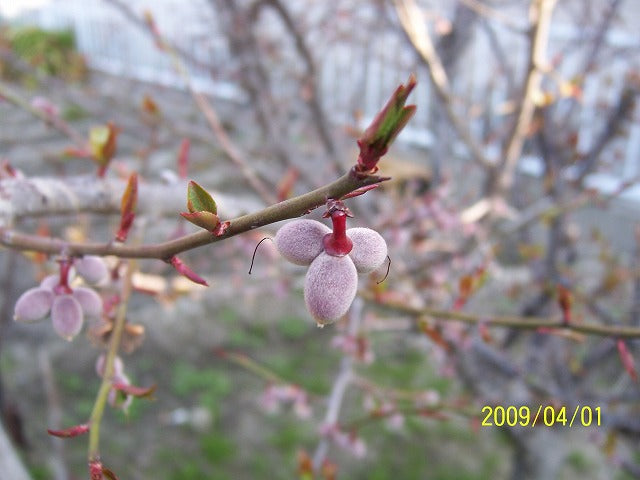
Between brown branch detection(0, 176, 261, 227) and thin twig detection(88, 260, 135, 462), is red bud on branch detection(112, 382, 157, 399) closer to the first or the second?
thin twig detection(88, 260, 135, 462)

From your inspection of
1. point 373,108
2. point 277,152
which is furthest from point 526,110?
point 373,108

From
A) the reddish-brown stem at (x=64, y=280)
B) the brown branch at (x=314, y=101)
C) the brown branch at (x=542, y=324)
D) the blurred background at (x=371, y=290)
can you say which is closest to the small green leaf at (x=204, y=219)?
the reddish-brown stem at (x=64, y=280)

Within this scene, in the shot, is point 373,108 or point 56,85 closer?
point 56,85

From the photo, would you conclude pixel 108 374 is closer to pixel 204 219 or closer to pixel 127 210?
pixel 127 210

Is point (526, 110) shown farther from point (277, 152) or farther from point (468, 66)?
point (468, 66)

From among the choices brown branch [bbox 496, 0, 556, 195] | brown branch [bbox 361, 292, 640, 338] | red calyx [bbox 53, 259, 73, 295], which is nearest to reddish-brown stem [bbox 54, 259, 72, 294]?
red calyx [bbox 53, 259, 73, 295]

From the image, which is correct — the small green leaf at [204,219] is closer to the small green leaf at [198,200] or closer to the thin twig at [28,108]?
the small green leaf at [198,200]
